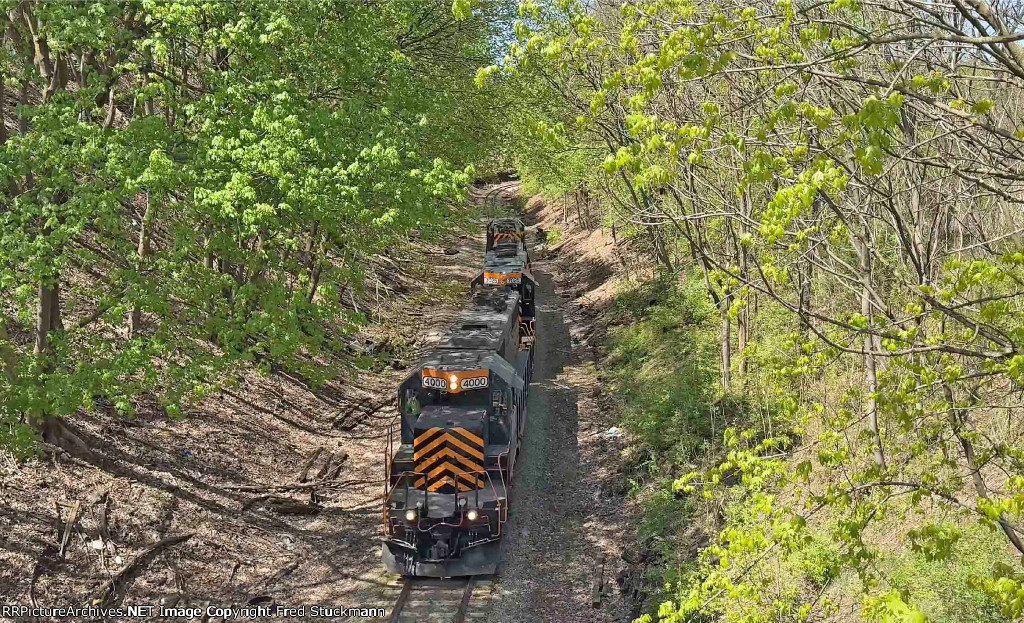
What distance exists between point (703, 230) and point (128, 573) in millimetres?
14713

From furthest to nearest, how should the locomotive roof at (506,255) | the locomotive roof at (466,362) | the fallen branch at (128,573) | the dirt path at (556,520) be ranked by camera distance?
the locomotive roof at (506,255) < the locomotive roof at (466,362) < the dirt path at (556,520) < the fallen branch at (128,573)

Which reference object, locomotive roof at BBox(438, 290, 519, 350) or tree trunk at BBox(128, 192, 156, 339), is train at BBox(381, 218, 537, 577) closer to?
locomotive roof at BBox(438, 290, 519, 350)

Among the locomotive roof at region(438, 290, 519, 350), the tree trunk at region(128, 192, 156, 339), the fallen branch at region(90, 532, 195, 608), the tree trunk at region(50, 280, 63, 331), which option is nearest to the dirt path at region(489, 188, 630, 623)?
the locomotive roof at region(438, 290, 519, 350)

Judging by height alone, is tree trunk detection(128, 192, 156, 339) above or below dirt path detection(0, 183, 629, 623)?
above

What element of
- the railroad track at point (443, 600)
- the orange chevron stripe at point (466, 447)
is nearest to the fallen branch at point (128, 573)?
the railroad track at point (443, 600)

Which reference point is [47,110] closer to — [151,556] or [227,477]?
[151,556]

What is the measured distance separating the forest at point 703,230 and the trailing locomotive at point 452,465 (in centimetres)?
264

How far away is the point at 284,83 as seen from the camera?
13.7 meters

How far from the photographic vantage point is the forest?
19.4 ft

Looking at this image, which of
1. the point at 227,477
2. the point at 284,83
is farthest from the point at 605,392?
the point at 284,83

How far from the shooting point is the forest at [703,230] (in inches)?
233

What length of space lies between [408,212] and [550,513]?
23.6 feet

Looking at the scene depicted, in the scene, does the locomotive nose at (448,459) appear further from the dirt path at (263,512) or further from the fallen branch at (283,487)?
the fallen branch at (283,487)

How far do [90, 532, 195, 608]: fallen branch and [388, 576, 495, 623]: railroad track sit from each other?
416 centimetres
